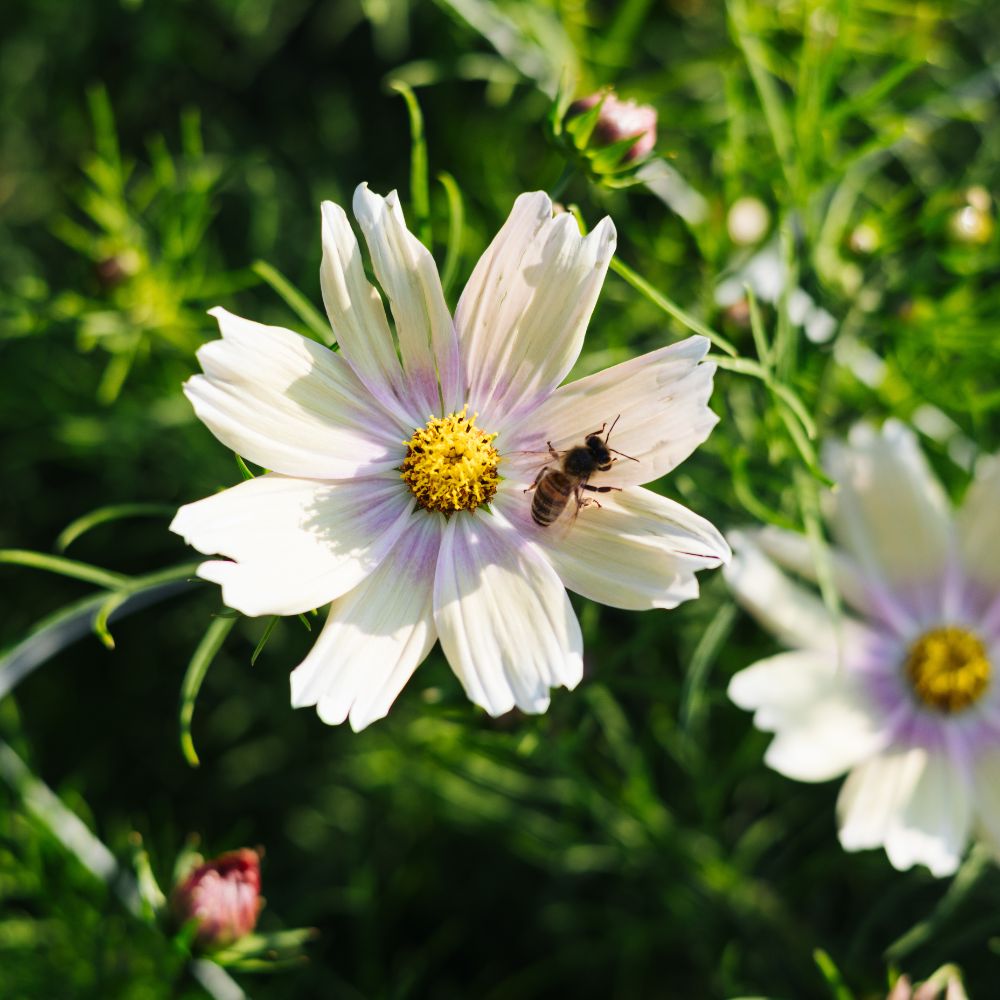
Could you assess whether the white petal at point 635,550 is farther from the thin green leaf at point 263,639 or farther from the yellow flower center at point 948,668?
the yellow flower center at point 948,668

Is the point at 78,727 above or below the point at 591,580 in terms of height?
below

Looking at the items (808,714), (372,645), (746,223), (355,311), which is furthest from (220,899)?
(746,223)

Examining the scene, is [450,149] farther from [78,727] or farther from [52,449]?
[78,727]

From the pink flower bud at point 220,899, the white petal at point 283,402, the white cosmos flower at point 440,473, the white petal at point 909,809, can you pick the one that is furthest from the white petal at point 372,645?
the white petal at point 909,809

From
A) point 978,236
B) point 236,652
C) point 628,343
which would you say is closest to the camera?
point 978,236

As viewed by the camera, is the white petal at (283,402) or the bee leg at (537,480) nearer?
the white petal at (283,402)

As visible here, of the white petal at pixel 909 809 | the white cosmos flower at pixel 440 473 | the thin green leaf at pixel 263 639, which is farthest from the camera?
the white petal at pixel 909 809

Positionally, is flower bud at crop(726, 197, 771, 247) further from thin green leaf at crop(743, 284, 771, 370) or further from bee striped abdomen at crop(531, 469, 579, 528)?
bee striped abdomen at crop(531, 469, 579, 528)

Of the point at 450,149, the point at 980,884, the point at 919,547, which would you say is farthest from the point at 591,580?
the point at 450,149
